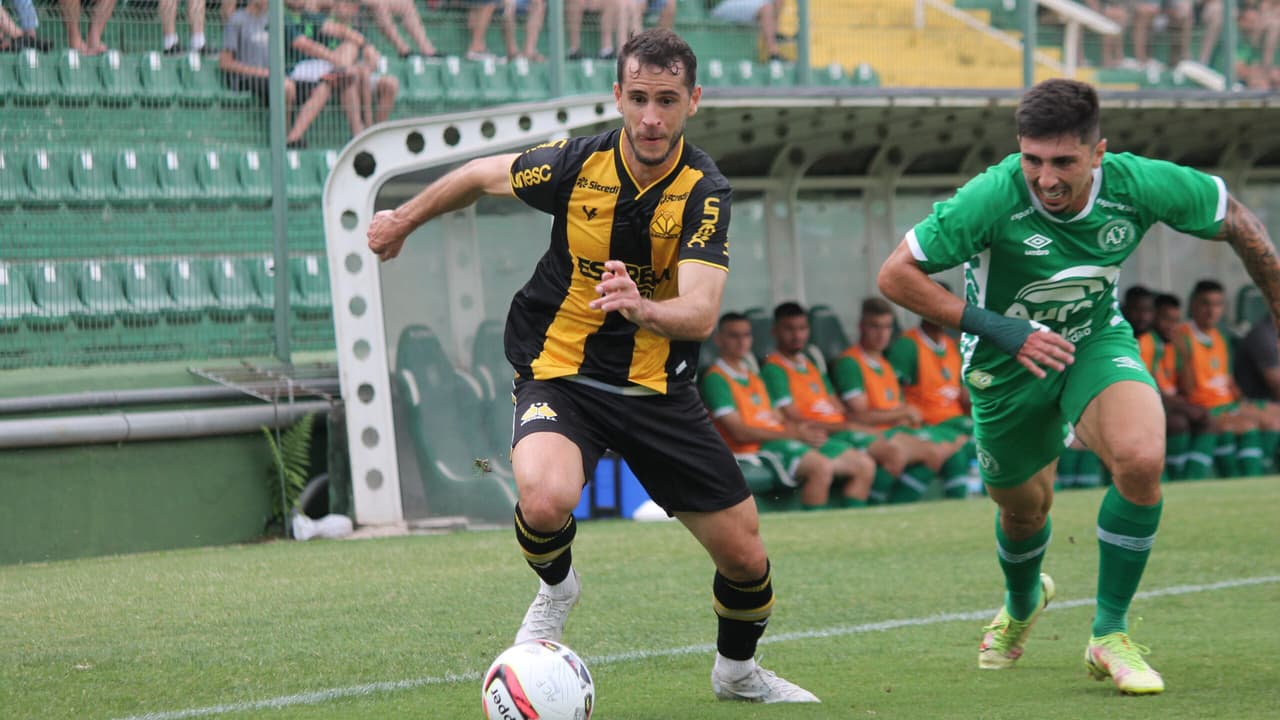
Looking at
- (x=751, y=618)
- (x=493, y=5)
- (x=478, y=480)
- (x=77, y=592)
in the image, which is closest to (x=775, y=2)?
(x=493, y=5)

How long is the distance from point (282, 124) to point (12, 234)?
218cm

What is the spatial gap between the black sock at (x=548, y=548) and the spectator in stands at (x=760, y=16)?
31.6 feet

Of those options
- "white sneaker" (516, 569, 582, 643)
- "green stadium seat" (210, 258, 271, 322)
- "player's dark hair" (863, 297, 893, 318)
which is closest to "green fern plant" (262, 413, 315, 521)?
"green stadium seat" (210, 258, 271, 322)

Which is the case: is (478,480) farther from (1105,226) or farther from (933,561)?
(1105,226)

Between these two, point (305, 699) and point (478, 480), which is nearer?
point (305, 699)

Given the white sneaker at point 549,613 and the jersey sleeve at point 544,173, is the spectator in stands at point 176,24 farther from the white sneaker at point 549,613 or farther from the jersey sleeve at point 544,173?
the white sneaker at point 549,613

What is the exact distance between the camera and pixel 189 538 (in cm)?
1091

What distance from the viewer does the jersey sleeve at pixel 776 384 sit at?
1334 centimetres

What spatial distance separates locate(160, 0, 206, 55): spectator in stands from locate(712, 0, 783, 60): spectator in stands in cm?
442

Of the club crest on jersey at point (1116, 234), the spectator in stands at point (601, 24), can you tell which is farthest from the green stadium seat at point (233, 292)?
the club crest on jersey at point (1116, 234)

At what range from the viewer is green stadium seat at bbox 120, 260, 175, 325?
11.3m

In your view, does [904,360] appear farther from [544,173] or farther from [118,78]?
[544,173]

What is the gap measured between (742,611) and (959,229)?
1.53 meters

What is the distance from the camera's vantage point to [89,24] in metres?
11.3
